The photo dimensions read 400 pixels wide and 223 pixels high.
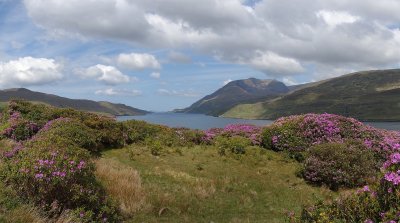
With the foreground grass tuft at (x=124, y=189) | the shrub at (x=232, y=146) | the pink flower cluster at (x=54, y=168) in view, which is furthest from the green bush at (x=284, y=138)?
the pink flower cluster at (x=54, y=168)

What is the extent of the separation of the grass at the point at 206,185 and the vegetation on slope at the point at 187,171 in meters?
0.06

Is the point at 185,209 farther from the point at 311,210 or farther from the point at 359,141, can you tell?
the point at 359,141

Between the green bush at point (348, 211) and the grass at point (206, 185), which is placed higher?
the green bush at point (348, 211)

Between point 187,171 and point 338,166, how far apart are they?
325 inches

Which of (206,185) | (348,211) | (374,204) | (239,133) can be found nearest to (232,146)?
(239,133)

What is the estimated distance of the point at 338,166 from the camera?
2127 centimetres

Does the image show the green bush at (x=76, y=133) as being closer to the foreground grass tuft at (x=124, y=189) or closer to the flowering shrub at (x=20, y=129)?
the flowering shrub at (x=20, y=129)

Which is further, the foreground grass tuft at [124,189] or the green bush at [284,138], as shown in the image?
the green bush at [284,138]

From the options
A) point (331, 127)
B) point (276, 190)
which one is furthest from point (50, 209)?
point (331, 127)

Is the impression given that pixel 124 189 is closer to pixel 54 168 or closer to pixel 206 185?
pixel 54 168

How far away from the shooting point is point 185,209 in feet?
51.3

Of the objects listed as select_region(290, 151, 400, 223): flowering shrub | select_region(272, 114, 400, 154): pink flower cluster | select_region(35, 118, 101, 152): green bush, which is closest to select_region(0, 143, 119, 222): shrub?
select_region(290, 151, 400, 223): flowering shrub

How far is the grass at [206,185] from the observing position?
15297 mm

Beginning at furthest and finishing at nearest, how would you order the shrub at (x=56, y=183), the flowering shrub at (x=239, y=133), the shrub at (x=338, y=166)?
the flowering shrub at (x=239, y=133) → the shrub at (x=338, y=166) → the shrub at (x=56, y=183)
